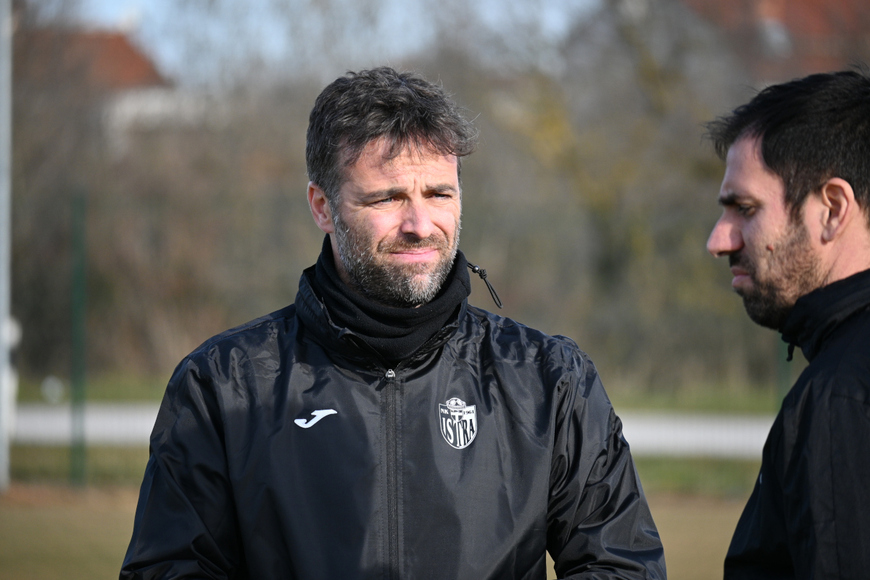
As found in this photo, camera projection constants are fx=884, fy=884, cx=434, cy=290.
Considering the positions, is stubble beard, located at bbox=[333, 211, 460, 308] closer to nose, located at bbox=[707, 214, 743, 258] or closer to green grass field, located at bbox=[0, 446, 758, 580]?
nose, located at bbox=[707, 214, 743, 258]

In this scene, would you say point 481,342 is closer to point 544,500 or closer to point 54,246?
point 544,500

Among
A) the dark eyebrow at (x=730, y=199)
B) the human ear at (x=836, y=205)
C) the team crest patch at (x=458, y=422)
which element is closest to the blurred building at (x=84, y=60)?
the team crest patch at (x=458, y=422)

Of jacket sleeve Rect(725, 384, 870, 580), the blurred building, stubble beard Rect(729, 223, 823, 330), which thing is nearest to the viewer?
jacket sleeve Rect(725, 384, 870, 580)

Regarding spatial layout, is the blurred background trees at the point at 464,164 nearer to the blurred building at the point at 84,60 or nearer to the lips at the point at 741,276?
the blurred building at the point at 84,60

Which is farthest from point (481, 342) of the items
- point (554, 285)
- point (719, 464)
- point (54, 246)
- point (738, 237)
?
point (54, 246)

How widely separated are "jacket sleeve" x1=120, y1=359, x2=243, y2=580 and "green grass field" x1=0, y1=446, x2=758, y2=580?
465 centimetres

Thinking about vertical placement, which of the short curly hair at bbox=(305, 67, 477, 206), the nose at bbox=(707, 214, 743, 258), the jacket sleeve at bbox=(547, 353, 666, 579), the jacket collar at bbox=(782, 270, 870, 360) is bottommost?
the jacket sleeve at bbox=(547, 353, 666, 579)

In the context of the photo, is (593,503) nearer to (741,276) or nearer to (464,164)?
(741,276)

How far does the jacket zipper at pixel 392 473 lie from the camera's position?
214 centimetres

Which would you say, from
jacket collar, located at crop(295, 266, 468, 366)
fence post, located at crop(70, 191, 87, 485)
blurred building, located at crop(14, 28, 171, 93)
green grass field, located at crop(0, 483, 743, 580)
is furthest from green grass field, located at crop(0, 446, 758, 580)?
blurred building, located at crop(14, 28, 171, 93)

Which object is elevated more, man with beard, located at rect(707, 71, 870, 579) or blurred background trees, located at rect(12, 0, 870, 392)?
blurred background trees, located at rect(12, 0, 870, 392)

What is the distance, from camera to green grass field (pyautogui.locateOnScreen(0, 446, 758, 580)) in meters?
6.60

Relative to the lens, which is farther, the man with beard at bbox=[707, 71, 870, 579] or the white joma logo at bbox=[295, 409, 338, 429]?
the white joma logo at bbox=[295, 409, 338, 429]

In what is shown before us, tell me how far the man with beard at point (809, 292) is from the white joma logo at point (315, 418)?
1051 millimetres
